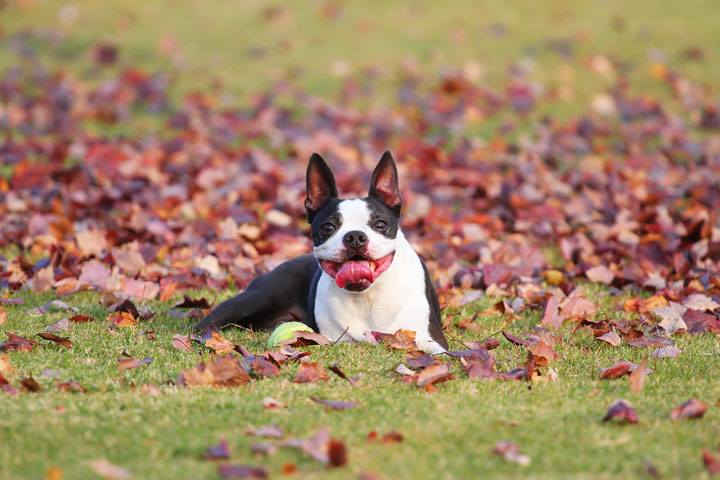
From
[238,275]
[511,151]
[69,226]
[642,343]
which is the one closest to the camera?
[642,343]

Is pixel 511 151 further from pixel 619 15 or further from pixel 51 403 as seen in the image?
pixel 51 403

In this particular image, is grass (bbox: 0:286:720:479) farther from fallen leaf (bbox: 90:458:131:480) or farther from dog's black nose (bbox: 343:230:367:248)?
dog's black nose (bbox: 343:230:367:248)

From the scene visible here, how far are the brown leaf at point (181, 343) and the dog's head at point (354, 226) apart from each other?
0.82m

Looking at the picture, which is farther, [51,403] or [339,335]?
[339,335]

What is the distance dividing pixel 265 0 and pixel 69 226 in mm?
10252

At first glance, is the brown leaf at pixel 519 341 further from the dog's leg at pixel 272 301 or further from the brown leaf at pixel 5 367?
the brown leaf at pixel 5 367

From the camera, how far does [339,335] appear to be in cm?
468

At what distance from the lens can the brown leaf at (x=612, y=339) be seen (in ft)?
15.0

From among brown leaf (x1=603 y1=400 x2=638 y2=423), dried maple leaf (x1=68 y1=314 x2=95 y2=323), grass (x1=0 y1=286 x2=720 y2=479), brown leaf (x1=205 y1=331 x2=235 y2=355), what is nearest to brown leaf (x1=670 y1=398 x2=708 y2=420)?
grass (x1=0 y1=286 x2=720 y2=479)

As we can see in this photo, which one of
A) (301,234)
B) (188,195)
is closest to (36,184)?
(188,195)

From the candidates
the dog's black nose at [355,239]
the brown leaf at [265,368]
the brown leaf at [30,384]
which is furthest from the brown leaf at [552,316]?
the brown leaf at [30,384]

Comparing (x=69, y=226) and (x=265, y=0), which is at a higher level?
(x=265, y=0)

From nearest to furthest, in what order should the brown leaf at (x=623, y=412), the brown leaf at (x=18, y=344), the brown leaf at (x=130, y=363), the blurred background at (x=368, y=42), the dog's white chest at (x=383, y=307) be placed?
the brown leaf at (x=623, y=412)
the brown leaf at (x=130, y=363)
the brown leaf at (x=18, y=344)
the dog's white chest at (x=383, y=307)
the blurred background at (x=368, y=42)

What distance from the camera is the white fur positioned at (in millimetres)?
4582
